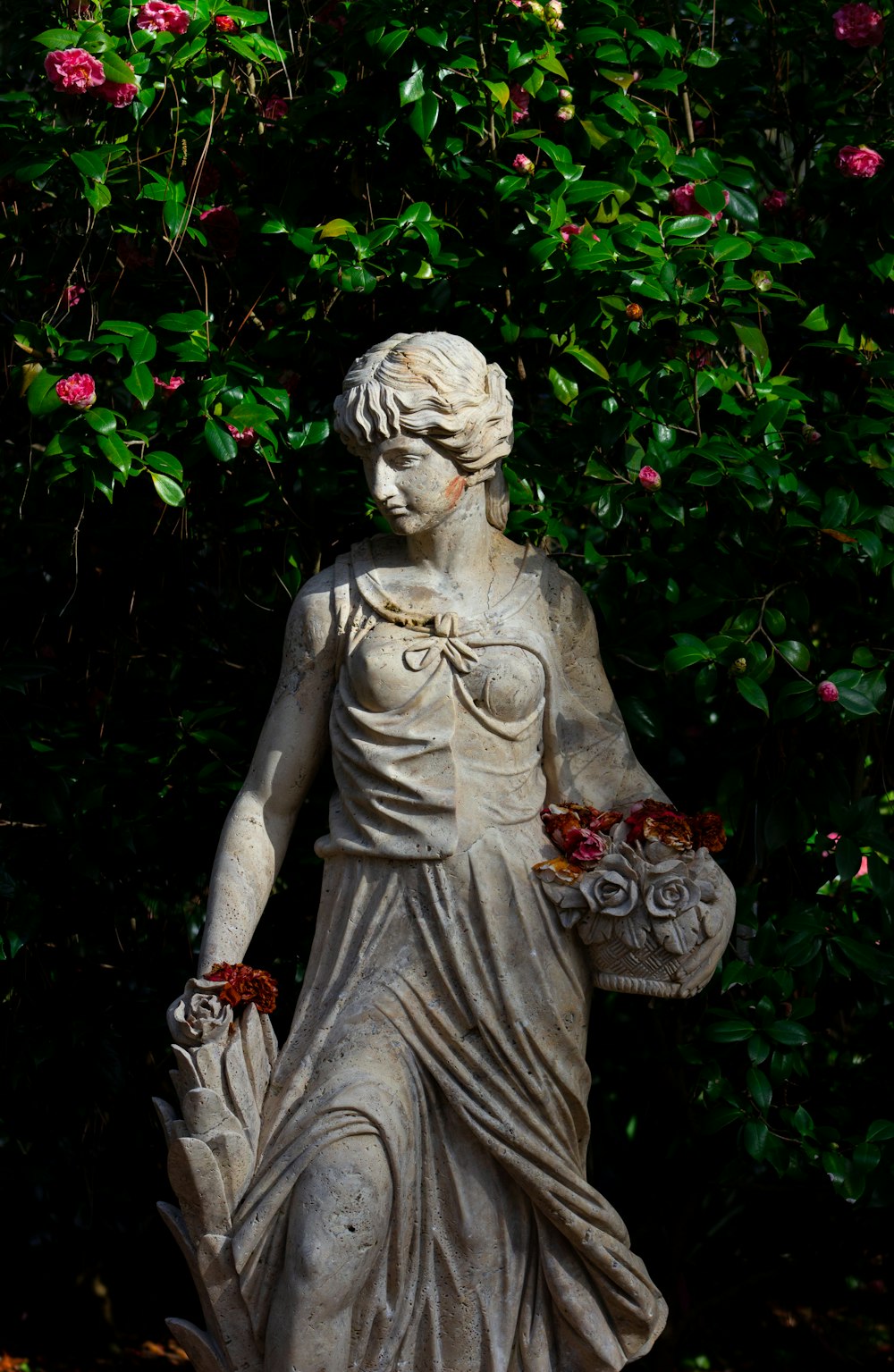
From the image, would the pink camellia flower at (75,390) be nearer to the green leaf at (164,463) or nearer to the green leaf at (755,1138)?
the green leaf at (164,463)

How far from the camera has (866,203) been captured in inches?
182

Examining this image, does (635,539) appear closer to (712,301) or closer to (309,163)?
(712,301)

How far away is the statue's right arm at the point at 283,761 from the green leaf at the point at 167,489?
0.53 m

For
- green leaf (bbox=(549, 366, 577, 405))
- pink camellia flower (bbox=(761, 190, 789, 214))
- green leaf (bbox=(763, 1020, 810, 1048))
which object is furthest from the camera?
pink camellia flower (bbox=(761, 190, 789, 214))

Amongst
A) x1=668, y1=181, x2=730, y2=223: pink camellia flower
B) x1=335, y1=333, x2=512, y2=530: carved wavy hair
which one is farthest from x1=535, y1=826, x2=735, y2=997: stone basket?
x1=668, y1=181, x2=730, y2=223: pink camellia flower

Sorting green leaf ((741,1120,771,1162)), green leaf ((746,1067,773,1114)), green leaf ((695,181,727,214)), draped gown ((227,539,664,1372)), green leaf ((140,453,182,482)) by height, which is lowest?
green leaf ((741,1120,771,1162))

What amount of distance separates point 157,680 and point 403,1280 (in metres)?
2.07

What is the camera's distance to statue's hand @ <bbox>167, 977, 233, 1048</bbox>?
3.54 meters

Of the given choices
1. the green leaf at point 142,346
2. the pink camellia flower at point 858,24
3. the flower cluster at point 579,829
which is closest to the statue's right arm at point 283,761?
the flower cluster at point 579,829

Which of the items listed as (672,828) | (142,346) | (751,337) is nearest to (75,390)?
(142,346)

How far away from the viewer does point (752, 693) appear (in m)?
4.12

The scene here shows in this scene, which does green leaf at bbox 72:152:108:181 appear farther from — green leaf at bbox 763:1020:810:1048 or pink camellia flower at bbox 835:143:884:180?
green leaf at bbox 763:1020:810:1048

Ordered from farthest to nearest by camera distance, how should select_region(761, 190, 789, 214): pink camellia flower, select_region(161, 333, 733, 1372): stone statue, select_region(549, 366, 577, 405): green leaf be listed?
select_region(761, 190, 789, 214): pink camellia flower < select_region(549, 366, 577, 405): green leaf < select_region(161, 333, 733, 1372): stone statue

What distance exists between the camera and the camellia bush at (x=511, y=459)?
4.33m
